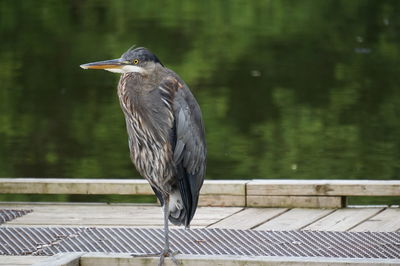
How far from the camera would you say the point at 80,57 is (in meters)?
15.3

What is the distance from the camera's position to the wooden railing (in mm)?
5395

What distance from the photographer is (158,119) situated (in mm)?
4125

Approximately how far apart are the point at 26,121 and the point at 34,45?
563 centimetres

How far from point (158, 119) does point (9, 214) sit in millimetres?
1692

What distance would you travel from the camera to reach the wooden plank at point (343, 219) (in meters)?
5.09

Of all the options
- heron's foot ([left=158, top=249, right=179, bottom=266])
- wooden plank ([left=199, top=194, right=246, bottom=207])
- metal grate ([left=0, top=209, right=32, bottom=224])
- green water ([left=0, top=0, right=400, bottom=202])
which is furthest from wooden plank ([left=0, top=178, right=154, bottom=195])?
green water ([left=0, top=0, right=400, bottom=202])

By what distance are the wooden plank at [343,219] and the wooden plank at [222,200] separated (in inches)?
19.4

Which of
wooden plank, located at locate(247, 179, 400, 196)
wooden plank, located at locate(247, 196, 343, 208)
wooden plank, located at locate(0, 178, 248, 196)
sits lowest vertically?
wooden plank, located at locate(247, 196, 343, 208)

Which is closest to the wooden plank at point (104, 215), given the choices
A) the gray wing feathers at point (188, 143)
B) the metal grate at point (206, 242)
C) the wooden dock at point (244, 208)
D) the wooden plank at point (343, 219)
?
the wooden dock at point (244, 208)

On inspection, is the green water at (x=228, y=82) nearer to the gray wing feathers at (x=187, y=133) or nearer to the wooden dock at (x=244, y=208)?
the wooden dock at (x=244, y=208)

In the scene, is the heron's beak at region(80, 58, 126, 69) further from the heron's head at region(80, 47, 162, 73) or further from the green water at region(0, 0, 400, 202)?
the green water at region(0, 0, 400, 202)

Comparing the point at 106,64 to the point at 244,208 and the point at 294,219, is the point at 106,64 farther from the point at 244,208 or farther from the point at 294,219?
the point at 244,208

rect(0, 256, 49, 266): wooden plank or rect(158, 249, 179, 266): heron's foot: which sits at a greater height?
rect(158, 249, 179, 266): heron's foot

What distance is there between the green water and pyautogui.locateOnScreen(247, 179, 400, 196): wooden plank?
331 centimetres
